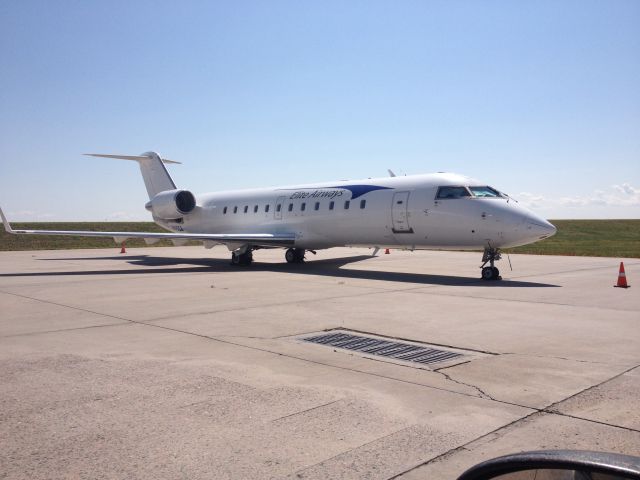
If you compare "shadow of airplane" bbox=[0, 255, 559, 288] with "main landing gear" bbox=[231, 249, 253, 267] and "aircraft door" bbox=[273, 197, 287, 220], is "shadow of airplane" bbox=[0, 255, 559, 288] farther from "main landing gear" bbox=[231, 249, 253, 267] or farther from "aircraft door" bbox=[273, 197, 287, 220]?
"aircraft door" bbox=[273, 197, 287, 220]

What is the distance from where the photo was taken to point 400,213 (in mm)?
16875

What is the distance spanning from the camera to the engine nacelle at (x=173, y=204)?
24719 mm

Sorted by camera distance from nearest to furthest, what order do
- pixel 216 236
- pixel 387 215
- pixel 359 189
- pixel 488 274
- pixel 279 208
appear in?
pixel 488 274
pixel 387 215
pixel 359 189
pixel 216 236
pixel 279 208

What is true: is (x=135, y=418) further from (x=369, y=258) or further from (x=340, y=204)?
(x=369, y=258)

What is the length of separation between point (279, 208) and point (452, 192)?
25.2ft

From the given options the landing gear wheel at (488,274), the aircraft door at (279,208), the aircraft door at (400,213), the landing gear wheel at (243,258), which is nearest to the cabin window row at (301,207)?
the aircraft door at (279,208)

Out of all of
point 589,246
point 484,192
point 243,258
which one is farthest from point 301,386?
point 589,246

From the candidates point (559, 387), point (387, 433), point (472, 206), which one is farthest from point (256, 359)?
point (472, 206)

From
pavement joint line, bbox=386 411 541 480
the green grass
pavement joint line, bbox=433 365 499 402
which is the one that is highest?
the green grass

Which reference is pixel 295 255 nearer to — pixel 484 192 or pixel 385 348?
pixel 484 192

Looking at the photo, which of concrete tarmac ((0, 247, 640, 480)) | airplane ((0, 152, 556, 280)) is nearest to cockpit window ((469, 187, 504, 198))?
airplane ((0, 152, 556, 280))

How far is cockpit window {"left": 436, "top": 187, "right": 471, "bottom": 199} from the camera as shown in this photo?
51.4 feet

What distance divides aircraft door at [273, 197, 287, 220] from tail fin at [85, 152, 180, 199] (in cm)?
721

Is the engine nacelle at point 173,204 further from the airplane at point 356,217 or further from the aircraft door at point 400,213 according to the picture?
the aircraft door at point 400,213
